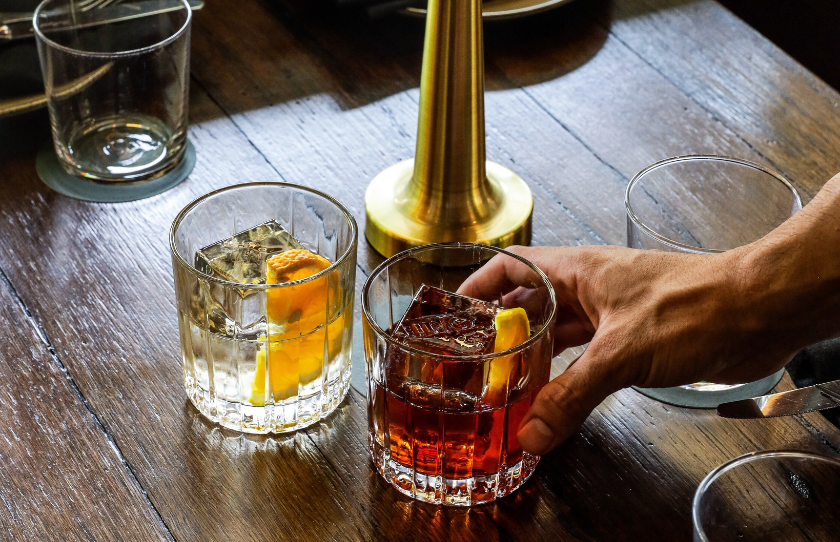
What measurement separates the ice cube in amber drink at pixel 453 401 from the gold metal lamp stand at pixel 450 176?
0.21 metres

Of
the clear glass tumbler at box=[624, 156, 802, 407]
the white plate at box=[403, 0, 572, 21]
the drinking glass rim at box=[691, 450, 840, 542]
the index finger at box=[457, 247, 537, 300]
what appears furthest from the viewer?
the white plate at box=[403, 0, 572, 21]

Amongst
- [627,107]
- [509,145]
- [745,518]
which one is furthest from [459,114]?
[745,518]

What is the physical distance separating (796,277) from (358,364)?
1.16ft

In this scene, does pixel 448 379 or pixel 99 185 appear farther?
pixel 99 185

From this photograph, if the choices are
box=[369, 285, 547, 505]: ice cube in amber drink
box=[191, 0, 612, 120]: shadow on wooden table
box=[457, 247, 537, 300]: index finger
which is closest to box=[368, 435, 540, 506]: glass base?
box=[369, 285, 547, 505]: ice cube in amber drink

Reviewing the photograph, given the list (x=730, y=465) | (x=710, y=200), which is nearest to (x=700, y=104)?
(x=710, y=200)

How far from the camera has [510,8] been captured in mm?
1182

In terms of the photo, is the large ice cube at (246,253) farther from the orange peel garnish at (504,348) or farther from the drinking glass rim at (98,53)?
the drinking glass rim at (98,53)

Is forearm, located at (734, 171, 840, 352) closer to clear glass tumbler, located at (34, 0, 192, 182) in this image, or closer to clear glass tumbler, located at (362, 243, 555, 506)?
clear glass tumbler, located at (362, 243, 555, 506)

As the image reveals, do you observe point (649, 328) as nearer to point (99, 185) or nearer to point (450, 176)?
point (450, 176)

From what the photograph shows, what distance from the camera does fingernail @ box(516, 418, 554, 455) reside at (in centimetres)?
66

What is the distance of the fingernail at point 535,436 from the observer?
0.66 metres

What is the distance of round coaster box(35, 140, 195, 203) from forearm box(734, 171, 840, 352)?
582 mm

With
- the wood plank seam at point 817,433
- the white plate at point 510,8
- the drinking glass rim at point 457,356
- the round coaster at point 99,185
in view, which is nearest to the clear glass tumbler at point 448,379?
the drinking glass rim at point 457,356
